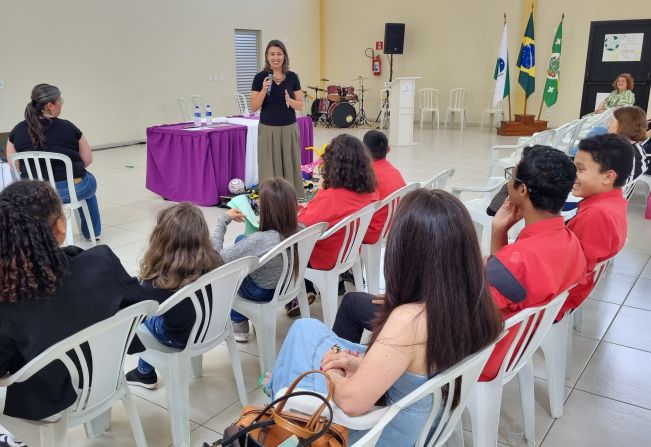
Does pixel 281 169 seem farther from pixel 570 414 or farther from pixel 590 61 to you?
pixel 590 61

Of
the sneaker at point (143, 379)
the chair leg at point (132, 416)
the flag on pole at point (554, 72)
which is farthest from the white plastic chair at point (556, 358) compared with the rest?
the flag on pole at point (554, 72)

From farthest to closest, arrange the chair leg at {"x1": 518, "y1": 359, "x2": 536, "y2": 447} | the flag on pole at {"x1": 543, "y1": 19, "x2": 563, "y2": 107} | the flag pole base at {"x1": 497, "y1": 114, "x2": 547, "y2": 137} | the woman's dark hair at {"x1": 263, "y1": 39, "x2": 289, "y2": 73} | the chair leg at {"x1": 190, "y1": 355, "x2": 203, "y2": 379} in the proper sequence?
1. the flag pole base at {"x1": 497, "y1": 114, "x2": 547, "y2": 137}
2. the flag on pole at {"x1": 543, "y1": 19, "x2": 563, "y2": 107}
3. the woman's dark hair at {"x1": 263, "y1": 39, "x2": 289, "y2": 73}
4. the chair leg at {"x1": 190, "y1": 355, "x2": 203, "y2": 379}
5. the chair leg at {"x1": 518, "y1": 359, "x2": 536, "y2": 447}

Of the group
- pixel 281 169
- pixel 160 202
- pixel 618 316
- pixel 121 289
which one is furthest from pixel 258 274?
pixel 160 202

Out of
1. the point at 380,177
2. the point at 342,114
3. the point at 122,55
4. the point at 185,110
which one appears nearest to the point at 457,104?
the point at 342,114

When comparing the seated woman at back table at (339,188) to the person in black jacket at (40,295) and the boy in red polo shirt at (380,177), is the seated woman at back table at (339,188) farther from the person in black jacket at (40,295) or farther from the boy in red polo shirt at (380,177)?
the person in black jacket at (40,295)

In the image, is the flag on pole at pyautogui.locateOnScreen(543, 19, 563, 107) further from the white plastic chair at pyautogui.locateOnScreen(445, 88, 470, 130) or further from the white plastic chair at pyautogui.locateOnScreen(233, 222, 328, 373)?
the white plastic chair at pyautogui.locateOnScreen(233, 222, 328, 373)

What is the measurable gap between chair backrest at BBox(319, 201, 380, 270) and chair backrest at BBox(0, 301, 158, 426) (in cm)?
105

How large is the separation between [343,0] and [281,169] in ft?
29.0

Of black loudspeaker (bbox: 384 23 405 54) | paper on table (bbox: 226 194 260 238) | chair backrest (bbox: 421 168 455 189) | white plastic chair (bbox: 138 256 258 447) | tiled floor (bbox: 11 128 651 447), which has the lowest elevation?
tiled floor (bbox: 11 128 651 447)

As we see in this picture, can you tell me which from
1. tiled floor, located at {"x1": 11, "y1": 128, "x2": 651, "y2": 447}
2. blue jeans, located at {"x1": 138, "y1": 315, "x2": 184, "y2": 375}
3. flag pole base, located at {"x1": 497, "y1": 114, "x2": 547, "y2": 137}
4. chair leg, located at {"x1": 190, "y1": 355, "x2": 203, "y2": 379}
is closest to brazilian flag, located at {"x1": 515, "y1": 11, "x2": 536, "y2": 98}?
flag pole base, located at {"x1": 497, "y1": 114, "x2": 547, "y2": 137}

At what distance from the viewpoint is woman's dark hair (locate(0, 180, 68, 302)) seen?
4.25 ft

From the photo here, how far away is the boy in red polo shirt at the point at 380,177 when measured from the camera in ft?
9.30

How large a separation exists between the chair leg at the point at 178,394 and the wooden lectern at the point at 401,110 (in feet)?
24.7

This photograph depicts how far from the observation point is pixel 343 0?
12.1 m
